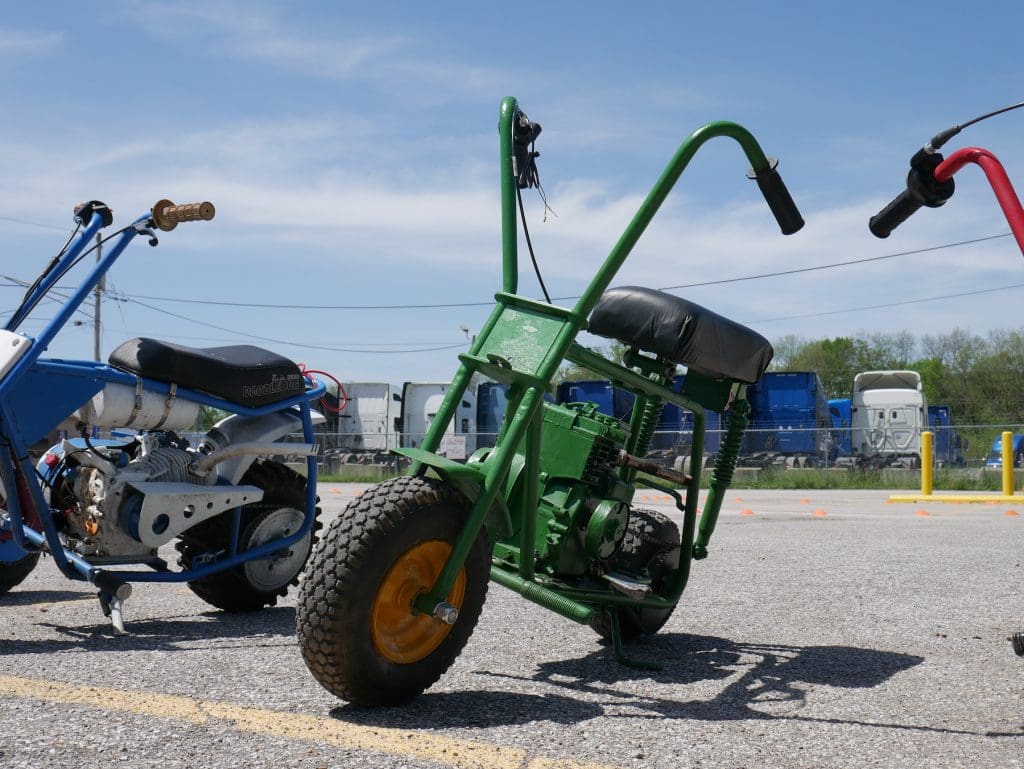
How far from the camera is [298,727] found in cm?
341

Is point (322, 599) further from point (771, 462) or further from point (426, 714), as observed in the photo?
point (771, 462)

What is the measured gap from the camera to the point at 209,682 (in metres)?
4.12

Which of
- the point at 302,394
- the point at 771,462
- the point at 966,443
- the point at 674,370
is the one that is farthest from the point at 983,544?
the point at 966,443

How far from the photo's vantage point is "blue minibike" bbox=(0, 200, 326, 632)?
5.09m

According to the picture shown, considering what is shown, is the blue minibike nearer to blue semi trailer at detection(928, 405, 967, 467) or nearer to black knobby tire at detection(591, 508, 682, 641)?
black knobby tire at detection(591, 508, 682, 641)

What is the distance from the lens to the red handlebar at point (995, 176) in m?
3.36

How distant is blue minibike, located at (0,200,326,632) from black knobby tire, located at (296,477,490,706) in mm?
2044

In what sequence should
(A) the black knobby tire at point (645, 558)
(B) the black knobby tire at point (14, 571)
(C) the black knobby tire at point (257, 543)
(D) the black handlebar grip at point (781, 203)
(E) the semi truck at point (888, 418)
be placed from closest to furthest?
(D) the black handlebar grip at point (781, 203), (A) the black knobby tire at point (645, 558), (C) the black knobby tire at point (257, 543), (B) the black knobby tire at point (14, 571), (E) the semi truck at point (888, 418)

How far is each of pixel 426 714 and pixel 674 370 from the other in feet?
6.76

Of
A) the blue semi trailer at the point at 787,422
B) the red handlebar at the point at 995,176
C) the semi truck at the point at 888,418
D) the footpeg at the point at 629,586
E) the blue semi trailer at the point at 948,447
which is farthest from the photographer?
the blue semi trailer at the point at 948,447

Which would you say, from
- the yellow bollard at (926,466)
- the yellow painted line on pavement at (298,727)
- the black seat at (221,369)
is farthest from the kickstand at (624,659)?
the yellow bollard at (926,466)

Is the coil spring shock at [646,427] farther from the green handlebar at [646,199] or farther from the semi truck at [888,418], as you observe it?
the semi truck at [888,418]

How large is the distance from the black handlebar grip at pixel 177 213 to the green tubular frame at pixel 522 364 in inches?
71.8

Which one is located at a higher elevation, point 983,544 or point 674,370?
point 674,370
